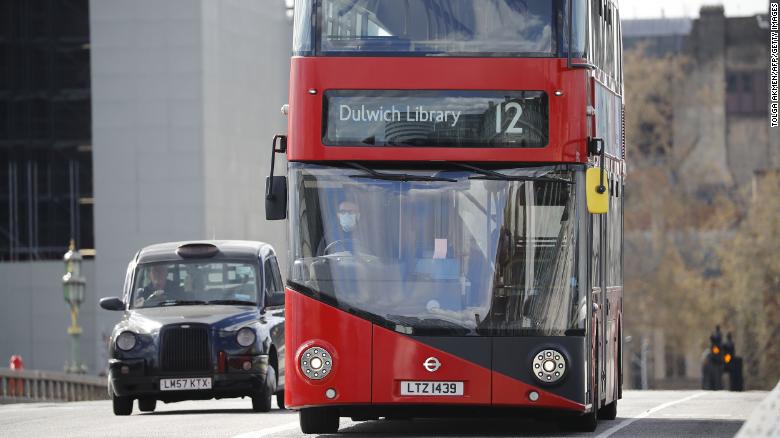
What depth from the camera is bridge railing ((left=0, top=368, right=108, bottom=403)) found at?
43.2 metres

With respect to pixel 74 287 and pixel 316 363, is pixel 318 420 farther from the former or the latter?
pixel 74 287

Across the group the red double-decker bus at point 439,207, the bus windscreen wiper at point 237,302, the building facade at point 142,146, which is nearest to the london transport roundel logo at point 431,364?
the red double-decker bus at point 439,207

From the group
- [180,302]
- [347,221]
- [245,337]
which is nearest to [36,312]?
[180,302]

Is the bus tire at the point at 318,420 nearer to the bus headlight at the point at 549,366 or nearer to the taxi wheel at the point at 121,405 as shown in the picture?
the bus headlight at the point at 549,366

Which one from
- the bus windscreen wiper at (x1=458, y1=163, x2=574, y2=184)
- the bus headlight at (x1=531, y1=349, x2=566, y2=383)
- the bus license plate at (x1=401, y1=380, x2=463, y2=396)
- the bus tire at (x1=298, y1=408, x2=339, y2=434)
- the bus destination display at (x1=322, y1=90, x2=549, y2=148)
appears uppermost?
the bus destination display at (x1=322, y1=90, x2=549, y2=148)

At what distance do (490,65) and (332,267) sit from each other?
1.93 m

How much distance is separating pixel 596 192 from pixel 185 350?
312 inches

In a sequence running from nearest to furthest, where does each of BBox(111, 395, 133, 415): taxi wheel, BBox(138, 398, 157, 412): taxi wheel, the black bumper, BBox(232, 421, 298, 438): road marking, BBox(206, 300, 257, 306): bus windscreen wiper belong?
BBox(232, 421, 298, 438): road marking → the black bumper → BBox(111, 395, 133, 415): taxi wheel → BBox(206, 300, 257, 306): bus windscreen wiper → BBox(138, 398, 157, 412): taxi wheel

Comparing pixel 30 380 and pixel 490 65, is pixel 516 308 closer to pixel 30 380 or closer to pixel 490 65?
pixel 490 65

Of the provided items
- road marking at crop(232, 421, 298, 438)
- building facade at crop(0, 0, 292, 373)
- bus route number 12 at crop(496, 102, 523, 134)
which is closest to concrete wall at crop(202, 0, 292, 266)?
building facade at crop(0, 0, 292, 373)

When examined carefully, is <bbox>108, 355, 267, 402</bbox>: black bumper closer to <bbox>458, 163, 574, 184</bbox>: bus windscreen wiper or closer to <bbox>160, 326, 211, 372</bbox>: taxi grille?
<bbox>160, 326, 211, 372</bbox>: taxi grille

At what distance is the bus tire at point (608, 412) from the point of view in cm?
1952

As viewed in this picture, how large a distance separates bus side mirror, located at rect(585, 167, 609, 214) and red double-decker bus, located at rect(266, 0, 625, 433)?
0.01 metres

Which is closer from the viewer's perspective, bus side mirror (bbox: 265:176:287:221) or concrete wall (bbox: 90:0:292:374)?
bus side mirror (bbox: 265:176:287:221)
